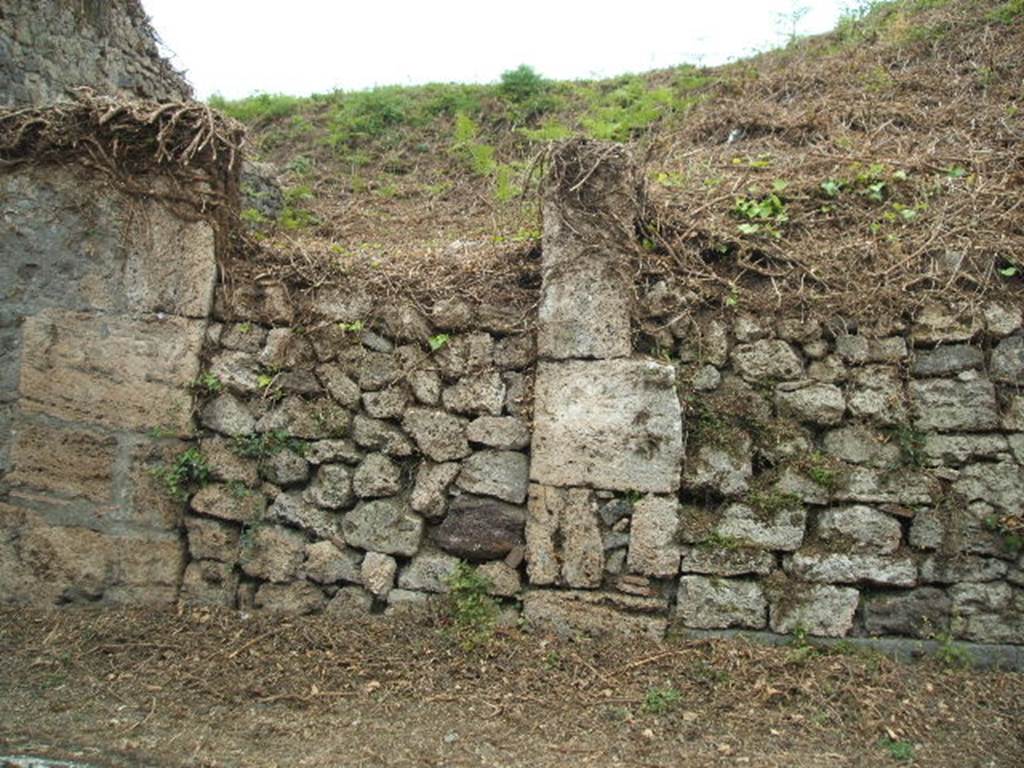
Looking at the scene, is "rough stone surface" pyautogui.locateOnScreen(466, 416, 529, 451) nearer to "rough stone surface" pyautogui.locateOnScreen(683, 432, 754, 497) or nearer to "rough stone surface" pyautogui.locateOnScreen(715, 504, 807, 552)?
"rough stone surface" pyautogui.locateOnScreen(683, 432, 754, 497)

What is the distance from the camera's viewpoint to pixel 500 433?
407 cm

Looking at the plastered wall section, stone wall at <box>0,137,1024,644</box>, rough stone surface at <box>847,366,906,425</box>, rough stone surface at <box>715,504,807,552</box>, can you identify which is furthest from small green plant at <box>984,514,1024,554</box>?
the plastered wall section

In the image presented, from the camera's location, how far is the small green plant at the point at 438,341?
416 centimetres

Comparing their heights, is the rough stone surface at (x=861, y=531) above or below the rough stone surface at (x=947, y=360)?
below

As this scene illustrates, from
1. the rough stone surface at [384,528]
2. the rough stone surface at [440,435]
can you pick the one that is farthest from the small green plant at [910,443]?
the rough stone surface at [384,528]

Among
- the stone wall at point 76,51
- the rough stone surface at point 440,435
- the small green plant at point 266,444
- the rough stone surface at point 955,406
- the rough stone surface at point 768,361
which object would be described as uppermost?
the stone wall at point 76,51

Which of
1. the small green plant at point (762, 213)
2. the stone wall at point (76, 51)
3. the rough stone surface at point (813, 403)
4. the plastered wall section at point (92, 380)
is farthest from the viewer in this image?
the stone wall at point (76, 51)

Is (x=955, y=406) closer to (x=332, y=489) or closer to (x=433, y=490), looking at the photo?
(x=433, y=490)

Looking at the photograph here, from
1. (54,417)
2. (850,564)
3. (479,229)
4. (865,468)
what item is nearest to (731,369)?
(865,468)

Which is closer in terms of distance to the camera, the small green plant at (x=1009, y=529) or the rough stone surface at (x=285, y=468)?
the small green plant at (x=1009, y=529)

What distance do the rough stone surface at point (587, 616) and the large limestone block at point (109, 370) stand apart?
2053mm

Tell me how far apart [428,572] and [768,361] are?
6.63ft

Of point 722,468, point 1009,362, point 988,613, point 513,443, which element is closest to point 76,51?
Result: point 513,443

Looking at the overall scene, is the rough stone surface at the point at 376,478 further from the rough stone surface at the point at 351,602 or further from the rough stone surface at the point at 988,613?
the rough stone surface at the point at 988,613
